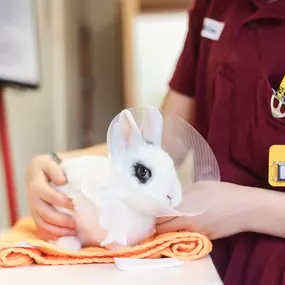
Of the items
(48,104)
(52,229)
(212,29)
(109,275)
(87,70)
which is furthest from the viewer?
(87,70)

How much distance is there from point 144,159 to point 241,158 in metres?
0.17

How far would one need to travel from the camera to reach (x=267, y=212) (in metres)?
0.73

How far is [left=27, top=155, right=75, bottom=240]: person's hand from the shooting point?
76 centimetres

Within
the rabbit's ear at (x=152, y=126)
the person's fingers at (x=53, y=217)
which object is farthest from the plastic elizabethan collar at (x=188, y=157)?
the person's fingers at (x=53, y=217)

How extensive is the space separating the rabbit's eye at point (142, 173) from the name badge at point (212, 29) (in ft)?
0.85

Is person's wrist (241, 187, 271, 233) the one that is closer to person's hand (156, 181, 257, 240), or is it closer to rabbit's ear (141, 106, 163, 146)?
person's hand (156, 181, 257, 240)

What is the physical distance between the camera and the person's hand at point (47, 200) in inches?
29.8

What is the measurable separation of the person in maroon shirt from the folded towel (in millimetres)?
22

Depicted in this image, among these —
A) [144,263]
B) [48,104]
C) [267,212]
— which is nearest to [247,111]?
[267,212]

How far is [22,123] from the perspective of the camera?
4.96 ft

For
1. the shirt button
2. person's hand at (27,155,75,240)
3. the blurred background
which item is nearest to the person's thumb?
person's hand at (27,155,75,240)

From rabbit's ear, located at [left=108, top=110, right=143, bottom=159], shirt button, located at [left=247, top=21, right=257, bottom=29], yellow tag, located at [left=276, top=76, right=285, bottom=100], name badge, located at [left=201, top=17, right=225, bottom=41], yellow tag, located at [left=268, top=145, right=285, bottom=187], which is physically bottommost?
yellow tag, located at [left=268, top=145, right=285, bottom=187]

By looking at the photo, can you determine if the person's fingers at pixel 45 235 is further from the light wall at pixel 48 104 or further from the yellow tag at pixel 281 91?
the light wall at pixel 48 104

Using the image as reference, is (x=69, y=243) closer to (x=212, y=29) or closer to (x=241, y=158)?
(x=241, y=158)
